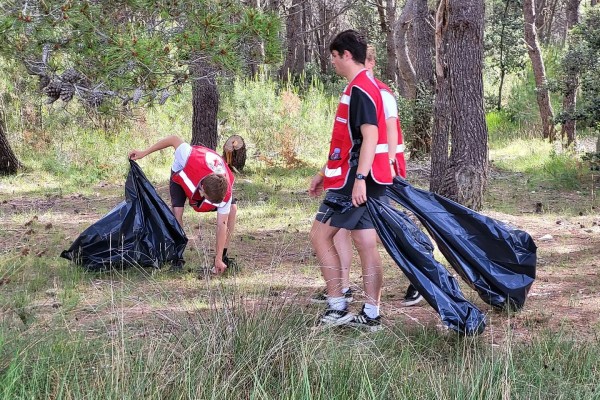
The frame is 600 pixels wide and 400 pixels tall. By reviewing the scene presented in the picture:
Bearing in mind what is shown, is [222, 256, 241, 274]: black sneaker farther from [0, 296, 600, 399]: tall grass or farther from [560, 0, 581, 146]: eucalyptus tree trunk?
[560, 0, 581, 146]: eucalyptus tree trunk

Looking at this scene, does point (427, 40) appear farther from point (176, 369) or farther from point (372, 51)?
point (176, 369)

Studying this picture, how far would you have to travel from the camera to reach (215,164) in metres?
6.09

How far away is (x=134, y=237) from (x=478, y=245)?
2909 millimetres

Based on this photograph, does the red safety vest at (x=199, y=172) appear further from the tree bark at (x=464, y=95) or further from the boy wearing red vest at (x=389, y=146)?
the tree bark at (x=464, y=95)

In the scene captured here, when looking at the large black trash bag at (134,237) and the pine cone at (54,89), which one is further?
the large black trash bag at (134,237)

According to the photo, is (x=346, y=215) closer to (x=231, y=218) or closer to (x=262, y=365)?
(x=262, y=365)

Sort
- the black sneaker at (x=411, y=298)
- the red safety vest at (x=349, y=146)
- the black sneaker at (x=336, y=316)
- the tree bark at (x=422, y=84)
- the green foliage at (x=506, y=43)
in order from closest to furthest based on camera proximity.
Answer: the black sneaker at (x=336, y=316) < the red safety vest at (x=349, y=146) < the black sneaker at (x=411, y=298) < the tree bark at (x=422, y=84) < the green foliage at (x=506, y=43)

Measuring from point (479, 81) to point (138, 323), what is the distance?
5816 millimetres

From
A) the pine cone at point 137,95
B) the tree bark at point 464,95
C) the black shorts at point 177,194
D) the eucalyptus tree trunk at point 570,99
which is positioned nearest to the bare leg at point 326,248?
the pine cone at point 137,95

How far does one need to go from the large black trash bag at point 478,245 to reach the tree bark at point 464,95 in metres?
4.15

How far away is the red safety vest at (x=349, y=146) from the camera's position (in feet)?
15.3

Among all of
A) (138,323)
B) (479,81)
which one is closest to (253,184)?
(479,81)

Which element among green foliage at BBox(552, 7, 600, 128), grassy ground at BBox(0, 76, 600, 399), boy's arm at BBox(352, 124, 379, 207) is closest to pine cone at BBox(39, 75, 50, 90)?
grassy ground at BBox(0, 76, 600, 399)

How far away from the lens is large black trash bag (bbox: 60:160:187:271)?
6363 millimetres
